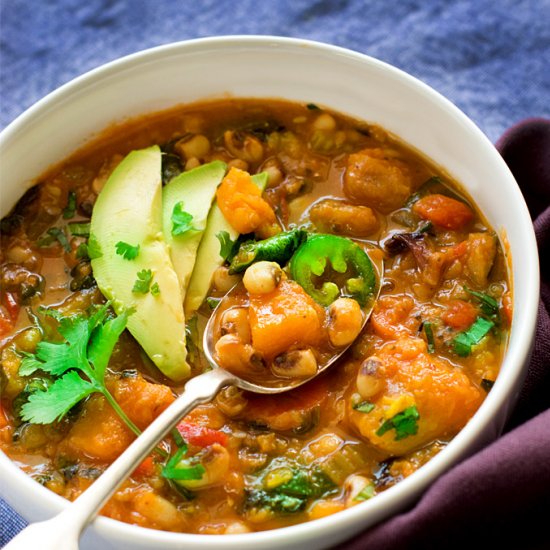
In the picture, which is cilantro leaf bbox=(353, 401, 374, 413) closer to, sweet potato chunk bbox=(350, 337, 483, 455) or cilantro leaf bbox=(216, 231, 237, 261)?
sweet potato chunk bbox=(350, 337, 483, 455)

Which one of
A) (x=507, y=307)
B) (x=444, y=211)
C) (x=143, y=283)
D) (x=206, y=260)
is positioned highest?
(x=143, y=283)

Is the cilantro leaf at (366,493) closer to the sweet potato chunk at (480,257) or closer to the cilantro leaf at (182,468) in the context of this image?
the cilantro leaf at (182,468)

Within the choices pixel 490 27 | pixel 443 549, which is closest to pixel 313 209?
pixel 443 549

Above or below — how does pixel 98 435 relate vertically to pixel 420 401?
above

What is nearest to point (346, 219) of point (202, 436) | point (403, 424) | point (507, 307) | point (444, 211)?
point (444, 211)

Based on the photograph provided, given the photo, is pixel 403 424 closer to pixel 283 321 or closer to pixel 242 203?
pixel 283 321

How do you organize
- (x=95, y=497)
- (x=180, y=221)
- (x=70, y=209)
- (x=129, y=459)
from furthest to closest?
1. (x=70, y=209)
2. (x=180, y=221)
3. (x=129, y=459)
4. (x=95, y=497)

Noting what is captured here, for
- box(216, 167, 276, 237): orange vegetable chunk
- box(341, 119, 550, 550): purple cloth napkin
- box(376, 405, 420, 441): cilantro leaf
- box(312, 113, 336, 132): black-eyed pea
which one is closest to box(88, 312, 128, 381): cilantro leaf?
box(216, 167, 276, 237): orange vegetable chunk

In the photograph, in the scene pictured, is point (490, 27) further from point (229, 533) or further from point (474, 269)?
point (229, 533)
